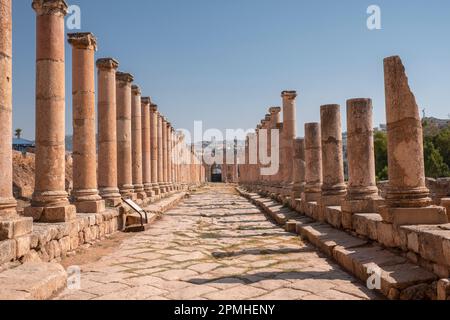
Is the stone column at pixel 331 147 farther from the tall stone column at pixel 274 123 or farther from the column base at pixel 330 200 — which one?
the tall stone column at pixel 274 123

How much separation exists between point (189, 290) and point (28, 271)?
77.4 inches

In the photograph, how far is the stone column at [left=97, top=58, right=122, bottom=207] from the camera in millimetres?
12484

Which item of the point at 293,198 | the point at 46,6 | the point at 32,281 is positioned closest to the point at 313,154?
the point at 293,198

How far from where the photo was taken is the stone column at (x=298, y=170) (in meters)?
15.5

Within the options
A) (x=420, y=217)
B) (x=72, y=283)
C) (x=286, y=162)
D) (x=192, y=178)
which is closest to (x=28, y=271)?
(x=72, y=283)

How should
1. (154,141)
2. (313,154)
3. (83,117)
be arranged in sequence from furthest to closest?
(154,141) < (313,154) < (83,117)

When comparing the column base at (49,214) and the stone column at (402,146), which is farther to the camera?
the column base at (49,214)

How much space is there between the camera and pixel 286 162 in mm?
19609

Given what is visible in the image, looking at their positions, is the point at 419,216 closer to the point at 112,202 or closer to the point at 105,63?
the point at 112,202

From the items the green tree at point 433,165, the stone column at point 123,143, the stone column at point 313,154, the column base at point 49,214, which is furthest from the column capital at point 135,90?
the green tree at point 433,165

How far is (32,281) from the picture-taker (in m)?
4.85

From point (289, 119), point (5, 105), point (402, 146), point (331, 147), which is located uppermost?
point (289, 119)

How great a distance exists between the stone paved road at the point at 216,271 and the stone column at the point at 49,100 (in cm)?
191

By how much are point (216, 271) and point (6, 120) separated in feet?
12.5
